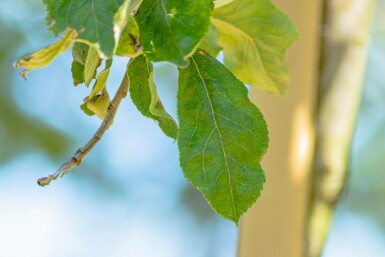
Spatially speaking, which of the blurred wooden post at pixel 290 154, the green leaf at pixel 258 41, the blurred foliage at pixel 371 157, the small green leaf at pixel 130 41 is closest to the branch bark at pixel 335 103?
the blurred wooden post at pixel 290 154

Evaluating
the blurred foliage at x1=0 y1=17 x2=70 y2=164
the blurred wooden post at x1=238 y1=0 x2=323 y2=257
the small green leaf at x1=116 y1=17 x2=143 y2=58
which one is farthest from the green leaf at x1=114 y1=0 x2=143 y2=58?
the blurred foliage at x1=0 y1=17 x2=70 y2=164

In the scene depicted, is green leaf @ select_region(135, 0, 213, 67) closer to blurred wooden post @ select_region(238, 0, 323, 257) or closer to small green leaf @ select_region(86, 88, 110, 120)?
small green leaf @ select_region(86, 88, 110, 120)

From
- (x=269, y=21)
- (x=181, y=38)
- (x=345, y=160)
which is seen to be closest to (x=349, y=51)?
(x=345, y=160)

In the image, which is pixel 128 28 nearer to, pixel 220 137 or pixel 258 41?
pixel 220 137

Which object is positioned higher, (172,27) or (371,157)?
(172,27)

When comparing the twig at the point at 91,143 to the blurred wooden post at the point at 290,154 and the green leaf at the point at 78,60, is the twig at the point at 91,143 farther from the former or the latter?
the blurred wooden post at the point at 290,154

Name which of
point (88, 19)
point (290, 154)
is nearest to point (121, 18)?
point (88, 19)
